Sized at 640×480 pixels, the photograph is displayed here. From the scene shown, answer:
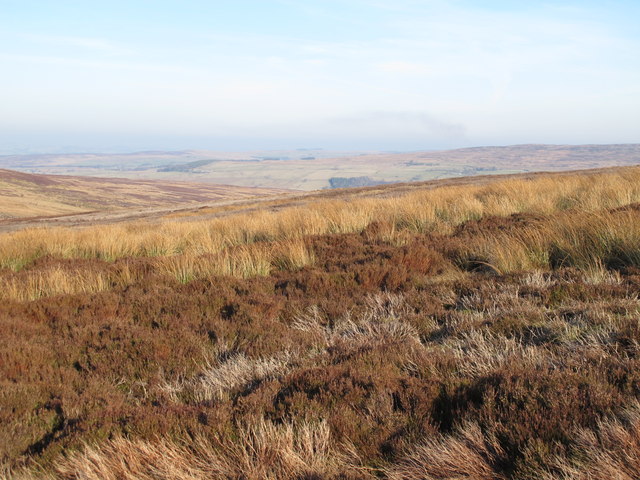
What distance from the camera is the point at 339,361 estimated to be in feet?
12.4

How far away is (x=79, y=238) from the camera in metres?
11.4

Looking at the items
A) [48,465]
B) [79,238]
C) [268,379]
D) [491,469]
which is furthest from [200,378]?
[79,238]

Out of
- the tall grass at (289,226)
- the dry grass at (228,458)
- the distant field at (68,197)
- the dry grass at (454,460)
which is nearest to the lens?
the dry grass at (454,460)

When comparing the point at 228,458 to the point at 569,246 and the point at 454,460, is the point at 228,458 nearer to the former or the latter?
the point at 454,460

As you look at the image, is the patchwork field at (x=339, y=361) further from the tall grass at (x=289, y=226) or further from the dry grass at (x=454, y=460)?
the tall grass at (x=289, y=226)

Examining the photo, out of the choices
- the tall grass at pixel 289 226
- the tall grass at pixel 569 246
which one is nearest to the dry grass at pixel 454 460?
the tall grass at pixel 569 246

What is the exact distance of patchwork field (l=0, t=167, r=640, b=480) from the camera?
2.41 m

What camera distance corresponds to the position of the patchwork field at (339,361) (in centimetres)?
241

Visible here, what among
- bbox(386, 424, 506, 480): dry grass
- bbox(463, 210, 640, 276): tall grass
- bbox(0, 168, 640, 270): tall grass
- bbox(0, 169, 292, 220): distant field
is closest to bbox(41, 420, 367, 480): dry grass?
bbox(386, 424, 506, 480): dry grass

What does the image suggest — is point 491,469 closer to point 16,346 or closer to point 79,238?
point 16,346

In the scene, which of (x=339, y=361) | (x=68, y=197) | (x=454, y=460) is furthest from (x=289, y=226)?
(x=68, y=197)

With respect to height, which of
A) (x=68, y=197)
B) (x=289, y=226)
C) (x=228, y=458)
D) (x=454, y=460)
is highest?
(x=289, y=226)

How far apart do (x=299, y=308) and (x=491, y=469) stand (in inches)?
134

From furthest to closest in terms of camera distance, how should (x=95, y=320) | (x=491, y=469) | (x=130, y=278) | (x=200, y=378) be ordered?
(x=130, y=278) < (x=95, y=320) < (x=200, y=378) < (x=491, y=469)
